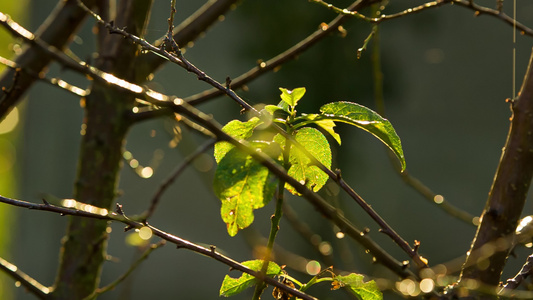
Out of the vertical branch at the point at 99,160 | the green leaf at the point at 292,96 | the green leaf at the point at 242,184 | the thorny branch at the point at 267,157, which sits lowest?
the thorny branch at the point at 267,157

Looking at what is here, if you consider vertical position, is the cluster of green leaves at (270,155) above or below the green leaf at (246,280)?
above

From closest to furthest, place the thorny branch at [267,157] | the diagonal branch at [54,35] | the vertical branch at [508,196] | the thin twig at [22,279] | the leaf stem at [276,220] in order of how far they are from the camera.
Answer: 1. the thorny branch at [267,157]
2. the leaf stem at [276,220]
3. the vertical branch at [508,196]
4. the thin twig at [22,279]
5. the diagonal branch at [54,35]

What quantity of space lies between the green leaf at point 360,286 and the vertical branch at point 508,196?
15cm

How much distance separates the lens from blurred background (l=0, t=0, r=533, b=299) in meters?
2.63

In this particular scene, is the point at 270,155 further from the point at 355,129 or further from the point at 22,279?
the point at 355,129

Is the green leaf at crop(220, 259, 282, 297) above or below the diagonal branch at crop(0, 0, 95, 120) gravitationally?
below

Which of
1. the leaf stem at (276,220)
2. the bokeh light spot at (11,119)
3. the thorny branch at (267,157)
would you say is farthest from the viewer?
the bokeh light spot at (11,119)

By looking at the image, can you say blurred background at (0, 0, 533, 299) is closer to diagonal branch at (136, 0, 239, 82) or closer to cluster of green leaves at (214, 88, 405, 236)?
diagonal branch at (136, 0, 239, 82)

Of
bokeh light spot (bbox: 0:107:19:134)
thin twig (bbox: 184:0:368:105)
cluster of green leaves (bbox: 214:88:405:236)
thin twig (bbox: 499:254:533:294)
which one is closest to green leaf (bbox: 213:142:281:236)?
cluster of green leaves (bbox: 214:88:405:236)

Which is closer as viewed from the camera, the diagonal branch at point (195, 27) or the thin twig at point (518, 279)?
the thin twig at point (518, 279)

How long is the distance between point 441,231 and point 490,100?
0.77 meters

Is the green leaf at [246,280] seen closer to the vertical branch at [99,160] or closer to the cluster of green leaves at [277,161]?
the cluster of green leaves at [277,161]

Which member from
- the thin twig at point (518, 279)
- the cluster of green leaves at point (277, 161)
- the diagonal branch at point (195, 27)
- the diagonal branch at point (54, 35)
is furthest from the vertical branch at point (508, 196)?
the diagonal branch at point (54, 35)

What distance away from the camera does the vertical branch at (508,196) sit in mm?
510
